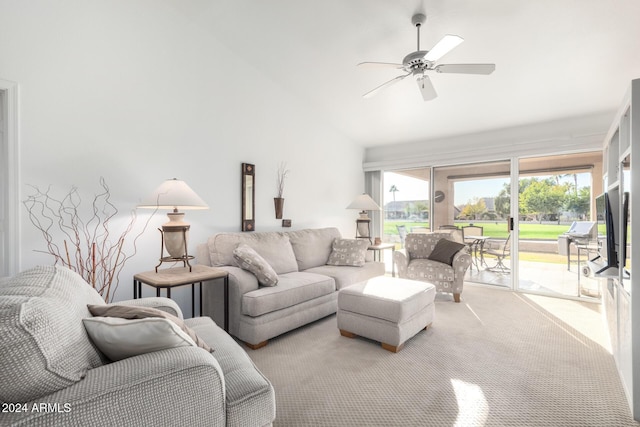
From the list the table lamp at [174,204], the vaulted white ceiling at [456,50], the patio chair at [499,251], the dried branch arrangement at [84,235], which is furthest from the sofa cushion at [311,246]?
the patio chair at [499,251]

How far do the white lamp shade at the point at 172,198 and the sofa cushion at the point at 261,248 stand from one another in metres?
0.70

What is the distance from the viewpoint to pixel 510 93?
377 cm

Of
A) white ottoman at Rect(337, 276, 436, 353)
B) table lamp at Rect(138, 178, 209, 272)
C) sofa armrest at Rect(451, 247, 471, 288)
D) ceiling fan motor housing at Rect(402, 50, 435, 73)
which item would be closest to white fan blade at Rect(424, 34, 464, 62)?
ceiling fan motor housing at Rect(402, 50, 435, 73)

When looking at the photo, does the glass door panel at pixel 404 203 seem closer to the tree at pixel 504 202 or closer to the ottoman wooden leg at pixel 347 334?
the tree at pixel 504 202

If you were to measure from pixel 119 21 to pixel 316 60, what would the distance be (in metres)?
1.94

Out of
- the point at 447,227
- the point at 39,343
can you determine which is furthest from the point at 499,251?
the point at 39,343

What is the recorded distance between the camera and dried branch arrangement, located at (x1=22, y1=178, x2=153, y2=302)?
2.43 m

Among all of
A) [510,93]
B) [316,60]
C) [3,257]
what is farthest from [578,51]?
[3,257]

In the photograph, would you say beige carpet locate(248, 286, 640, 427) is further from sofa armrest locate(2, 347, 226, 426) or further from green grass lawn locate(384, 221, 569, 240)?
green grass lawn locate(384, 221, 569, 240)

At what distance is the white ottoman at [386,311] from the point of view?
2.58 m

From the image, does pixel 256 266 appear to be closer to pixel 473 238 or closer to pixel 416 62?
pixel 416 62

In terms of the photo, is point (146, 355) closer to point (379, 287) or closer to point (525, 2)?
point (379, 287)

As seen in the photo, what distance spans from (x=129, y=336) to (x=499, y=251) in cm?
499

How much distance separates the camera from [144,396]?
0.95 metres
